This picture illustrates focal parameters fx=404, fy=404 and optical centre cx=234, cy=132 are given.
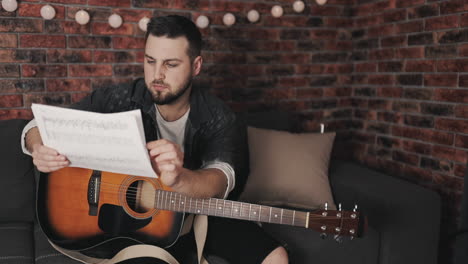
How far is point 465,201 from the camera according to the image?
5.51ft

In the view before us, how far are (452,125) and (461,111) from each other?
0.09 meters

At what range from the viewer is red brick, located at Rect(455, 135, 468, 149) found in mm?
2090

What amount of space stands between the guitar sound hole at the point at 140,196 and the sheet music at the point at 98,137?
17cm

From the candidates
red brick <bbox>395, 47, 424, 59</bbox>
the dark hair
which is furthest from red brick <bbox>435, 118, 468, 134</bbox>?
the dark hair

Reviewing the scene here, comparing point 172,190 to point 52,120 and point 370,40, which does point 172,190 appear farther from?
point 370,40

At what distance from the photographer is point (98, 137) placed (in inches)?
46.0

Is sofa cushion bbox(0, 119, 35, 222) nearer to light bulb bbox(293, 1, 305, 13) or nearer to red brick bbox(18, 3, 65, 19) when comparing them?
red brick bbox(18, 3, 65, 19)

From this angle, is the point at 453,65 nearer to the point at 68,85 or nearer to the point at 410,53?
the point at 410,53

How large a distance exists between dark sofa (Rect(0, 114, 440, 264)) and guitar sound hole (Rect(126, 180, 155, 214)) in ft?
1.34

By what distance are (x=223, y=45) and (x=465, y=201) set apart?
155 centimetres

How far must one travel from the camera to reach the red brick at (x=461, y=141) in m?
2.09

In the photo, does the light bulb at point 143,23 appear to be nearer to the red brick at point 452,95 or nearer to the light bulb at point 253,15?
the light bulb at point 253,15

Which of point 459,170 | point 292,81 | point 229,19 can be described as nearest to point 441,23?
point 459,170

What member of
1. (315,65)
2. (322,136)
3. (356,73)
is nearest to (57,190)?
(322,136)
